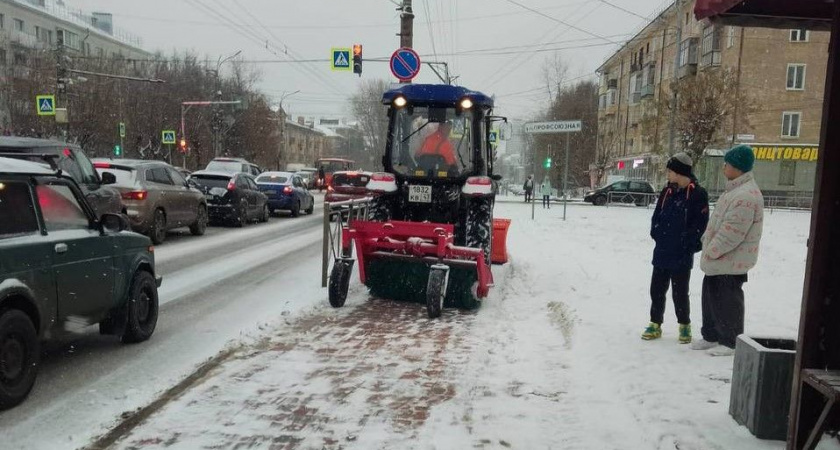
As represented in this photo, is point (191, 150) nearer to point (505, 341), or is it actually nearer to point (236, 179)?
point (236, 179)

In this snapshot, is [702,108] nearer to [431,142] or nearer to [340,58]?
[340,58]

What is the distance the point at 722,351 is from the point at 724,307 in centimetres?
41

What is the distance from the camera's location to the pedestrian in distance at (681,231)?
586 cm

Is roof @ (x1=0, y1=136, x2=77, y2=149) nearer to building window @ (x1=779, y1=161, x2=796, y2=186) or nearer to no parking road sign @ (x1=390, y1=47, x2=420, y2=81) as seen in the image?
no parking road sign @ (x1=390, y1=47, x2=420, y2=81)

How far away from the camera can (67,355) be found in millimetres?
5605

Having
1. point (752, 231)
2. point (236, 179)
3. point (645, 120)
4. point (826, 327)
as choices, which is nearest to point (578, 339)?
point (752, 231)

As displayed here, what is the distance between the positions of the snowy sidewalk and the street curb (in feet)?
0.26

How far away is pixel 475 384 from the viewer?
16.3 feet

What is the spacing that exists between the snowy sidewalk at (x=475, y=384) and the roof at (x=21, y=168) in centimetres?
212

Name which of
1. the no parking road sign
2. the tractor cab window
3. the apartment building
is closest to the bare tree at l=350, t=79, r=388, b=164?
the apartment building

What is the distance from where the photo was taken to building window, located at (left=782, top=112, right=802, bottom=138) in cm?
4272

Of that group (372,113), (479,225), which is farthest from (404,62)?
(372,113)

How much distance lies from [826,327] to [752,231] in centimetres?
240

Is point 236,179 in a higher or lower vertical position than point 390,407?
higher
